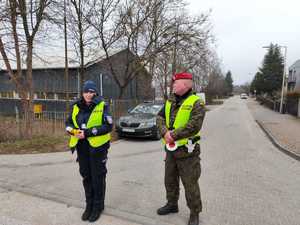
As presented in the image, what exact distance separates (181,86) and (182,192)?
2092 millimetres

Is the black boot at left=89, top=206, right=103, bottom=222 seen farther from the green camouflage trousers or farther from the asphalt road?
the green camouflage trousers

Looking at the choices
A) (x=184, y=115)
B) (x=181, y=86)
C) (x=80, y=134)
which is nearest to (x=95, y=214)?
(x=80, y=134)

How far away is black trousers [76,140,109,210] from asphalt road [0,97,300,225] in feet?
1.10

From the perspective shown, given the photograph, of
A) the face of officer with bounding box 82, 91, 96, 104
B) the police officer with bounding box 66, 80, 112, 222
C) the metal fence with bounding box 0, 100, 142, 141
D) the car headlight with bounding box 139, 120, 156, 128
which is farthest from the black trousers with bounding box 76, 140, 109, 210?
the metal fence with bounding box 0, 100, 142, 141

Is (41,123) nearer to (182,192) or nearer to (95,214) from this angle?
(95,214)

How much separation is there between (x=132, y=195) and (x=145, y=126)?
185 inches

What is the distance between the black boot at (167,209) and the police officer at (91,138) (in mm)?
866

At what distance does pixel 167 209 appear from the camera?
3182mm

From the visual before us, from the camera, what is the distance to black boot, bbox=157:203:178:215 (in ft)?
10.4

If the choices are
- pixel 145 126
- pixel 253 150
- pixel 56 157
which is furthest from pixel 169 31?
pixel 56 157

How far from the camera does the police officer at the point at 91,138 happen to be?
2.93 m

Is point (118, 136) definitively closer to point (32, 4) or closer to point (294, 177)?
point (32, 4)

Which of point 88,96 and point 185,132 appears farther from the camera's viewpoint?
point 88,96

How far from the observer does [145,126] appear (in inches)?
330
